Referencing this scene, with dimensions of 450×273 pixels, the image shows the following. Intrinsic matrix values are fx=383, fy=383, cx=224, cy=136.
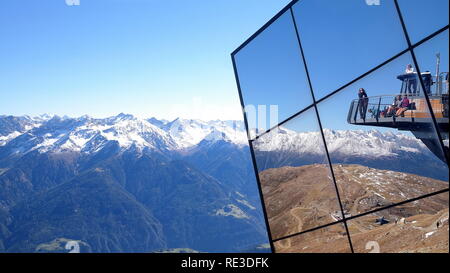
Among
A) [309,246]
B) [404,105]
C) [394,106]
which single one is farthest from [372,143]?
[404,105]

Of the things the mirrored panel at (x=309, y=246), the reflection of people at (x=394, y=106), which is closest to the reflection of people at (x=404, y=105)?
the reflection of people at (x=394, y=106)

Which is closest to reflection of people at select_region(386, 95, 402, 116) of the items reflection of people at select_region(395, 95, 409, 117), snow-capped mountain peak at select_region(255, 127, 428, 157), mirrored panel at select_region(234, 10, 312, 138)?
reflection of people at select_region(395, 95, 409, 117)

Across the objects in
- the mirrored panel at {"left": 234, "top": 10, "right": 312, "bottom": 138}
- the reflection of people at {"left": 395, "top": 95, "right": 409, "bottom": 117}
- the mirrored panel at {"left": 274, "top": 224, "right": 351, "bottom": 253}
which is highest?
the mirrored panel at {"left": 234, "top": 10, "right": 312, "bottom": 138}

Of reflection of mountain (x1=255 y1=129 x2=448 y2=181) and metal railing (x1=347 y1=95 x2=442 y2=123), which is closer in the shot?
metal railing (x1=347 y1=95 x2=442 y2=123)

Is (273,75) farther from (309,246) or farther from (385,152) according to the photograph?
(385,152)

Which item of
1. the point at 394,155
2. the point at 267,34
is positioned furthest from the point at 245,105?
the point at 394,155

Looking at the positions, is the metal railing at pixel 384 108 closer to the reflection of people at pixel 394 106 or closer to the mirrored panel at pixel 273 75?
the reflection of people at pixel 394 106

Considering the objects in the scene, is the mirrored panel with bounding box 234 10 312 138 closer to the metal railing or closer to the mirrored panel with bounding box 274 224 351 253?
the metal railing
